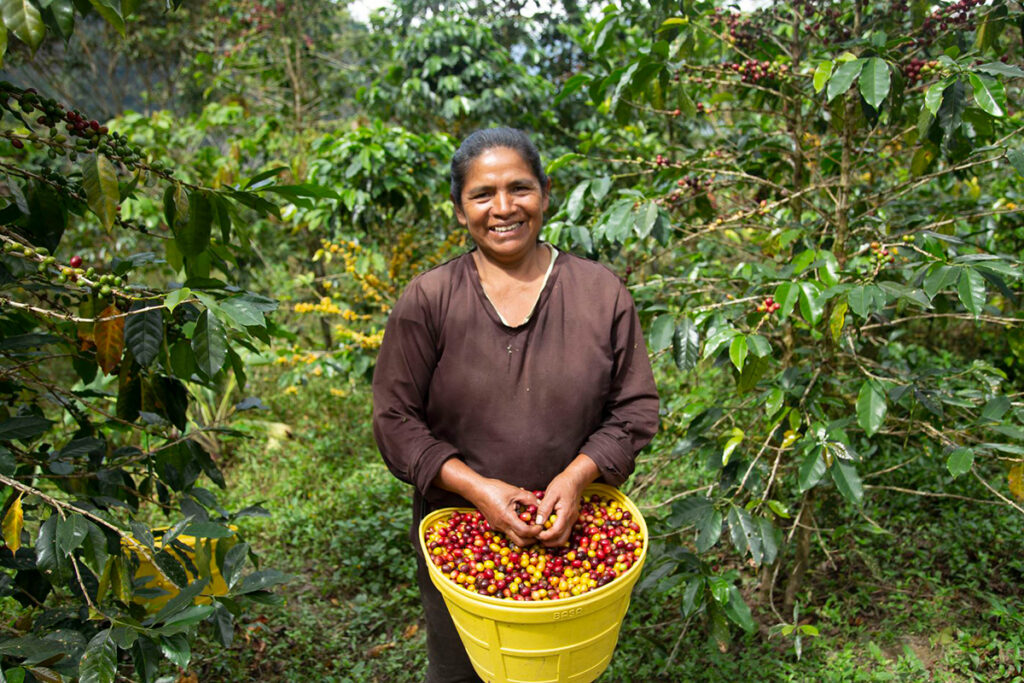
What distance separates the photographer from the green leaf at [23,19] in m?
1.03

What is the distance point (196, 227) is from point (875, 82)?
5.17 feet

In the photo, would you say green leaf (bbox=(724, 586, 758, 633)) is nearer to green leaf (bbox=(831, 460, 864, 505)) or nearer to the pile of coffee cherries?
green leaf (bbox=(831, 460, 864, 505))

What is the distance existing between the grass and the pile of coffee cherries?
824mm

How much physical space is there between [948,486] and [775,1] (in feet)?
6.82

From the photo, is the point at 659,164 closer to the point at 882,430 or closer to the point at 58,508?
the point at 882,430

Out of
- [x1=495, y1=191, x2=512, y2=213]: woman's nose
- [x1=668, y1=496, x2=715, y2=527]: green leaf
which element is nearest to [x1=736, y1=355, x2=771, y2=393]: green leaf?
[x1=668, y1=496, x2=715, y2=527]: green leaf

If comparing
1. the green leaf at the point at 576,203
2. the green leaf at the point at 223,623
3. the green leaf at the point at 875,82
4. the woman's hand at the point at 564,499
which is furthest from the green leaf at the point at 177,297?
the green leaf at the point at 875,82

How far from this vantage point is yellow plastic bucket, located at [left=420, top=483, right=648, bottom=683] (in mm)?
1222

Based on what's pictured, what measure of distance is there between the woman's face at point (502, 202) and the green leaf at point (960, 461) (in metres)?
1.09

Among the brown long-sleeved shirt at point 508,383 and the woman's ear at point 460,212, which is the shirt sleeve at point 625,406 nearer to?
the brown long-sleeved shirt at point 508,383

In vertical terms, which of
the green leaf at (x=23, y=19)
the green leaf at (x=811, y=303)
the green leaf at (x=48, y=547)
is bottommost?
the green leaf at (x=48, y=547)

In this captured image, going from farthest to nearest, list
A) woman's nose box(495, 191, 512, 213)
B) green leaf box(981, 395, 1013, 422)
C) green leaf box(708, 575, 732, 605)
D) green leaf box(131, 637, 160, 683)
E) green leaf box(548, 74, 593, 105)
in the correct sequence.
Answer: green leaf box(548, 74, 593, 105) → green leaf box(708, 575, 732, 605) → green leaf box(981, 395, 1013, 422) → woman's nose box(495, 191, 512, 213) → green leaf box(131, 637, 160, 683)

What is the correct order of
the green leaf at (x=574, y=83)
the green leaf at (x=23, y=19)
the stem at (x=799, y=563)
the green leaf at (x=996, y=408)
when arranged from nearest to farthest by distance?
the green leaf at (x=23, y=19) < the green leaf at (x=996, y=408) < the green leaf at (x=574, y=83) < the stem at (x=799, y=563)

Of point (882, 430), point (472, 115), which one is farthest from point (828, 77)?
point (472, 115)
